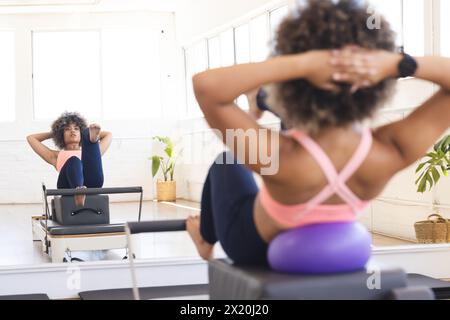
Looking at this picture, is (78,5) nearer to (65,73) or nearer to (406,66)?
(65,73)

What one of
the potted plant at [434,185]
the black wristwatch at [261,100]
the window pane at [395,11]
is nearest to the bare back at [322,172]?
the black wristwatch at [261,100]

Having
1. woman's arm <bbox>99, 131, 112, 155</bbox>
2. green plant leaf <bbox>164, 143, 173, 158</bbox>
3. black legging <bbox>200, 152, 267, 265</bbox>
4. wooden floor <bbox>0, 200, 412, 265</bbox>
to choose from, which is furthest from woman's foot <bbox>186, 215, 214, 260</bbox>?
woman's arm <bbox>99, 131, 112, 155</bbox>

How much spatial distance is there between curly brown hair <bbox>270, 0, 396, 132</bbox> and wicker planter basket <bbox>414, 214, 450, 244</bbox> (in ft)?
8.55

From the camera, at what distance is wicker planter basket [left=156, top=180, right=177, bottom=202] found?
3344 mm

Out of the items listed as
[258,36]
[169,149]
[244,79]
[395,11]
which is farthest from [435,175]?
[244,79]

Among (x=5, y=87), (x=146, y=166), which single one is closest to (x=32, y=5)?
(x=5, y=87)

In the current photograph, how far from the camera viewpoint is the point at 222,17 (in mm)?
3516

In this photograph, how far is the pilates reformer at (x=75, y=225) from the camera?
11.1ft

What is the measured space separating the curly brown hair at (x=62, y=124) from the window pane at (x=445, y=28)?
81.3 inches

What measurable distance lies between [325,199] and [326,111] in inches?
7.5

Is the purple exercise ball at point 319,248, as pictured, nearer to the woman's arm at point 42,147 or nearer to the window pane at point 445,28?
the woman's arm at point 42,147

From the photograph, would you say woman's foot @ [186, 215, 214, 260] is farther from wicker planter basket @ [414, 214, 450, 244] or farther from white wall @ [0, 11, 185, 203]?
wicker planter basket @ [414, 214, 450, 244]

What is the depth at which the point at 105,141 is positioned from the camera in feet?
11.1
